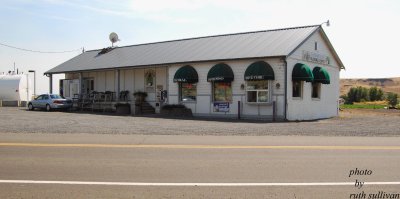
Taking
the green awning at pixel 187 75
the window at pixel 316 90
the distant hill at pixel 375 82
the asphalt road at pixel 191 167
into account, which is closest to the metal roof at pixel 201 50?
the green awning at pixel 187 75

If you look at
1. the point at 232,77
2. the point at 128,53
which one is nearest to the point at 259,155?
the point at 232,77

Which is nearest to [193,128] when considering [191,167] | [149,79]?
[191,167]

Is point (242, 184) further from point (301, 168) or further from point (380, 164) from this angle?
point (380, 164)

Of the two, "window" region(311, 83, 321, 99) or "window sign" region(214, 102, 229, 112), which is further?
"window" region(311, 83, 321, 99)

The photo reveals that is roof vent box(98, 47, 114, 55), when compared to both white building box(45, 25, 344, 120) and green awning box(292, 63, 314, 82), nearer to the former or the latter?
white building box(45, 25, 344, 120)

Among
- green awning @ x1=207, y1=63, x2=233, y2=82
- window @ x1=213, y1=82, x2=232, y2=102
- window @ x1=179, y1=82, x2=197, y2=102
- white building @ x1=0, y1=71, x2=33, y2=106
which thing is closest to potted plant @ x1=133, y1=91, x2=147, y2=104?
window @ x1=179, y1=82, x2=197, y2=102

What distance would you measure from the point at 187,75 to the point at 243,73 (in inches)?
161

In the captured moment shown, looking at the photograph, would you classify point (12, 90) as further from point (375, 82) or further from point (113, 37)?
point (375, 82)

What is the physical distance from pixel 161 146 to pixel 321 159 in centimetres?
417

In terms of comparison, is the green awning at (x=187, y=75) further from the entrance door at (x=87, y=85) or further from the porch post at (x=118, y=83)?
the entrance door at (x=87, y=85)

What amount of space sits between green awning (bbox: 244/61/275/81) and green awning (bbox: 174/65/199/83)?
422 centimetres

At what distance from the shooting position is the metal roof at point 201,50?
90.5 ft

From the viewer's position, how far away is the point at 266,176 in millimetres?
7879

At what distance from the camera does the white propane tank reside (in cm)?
4562
